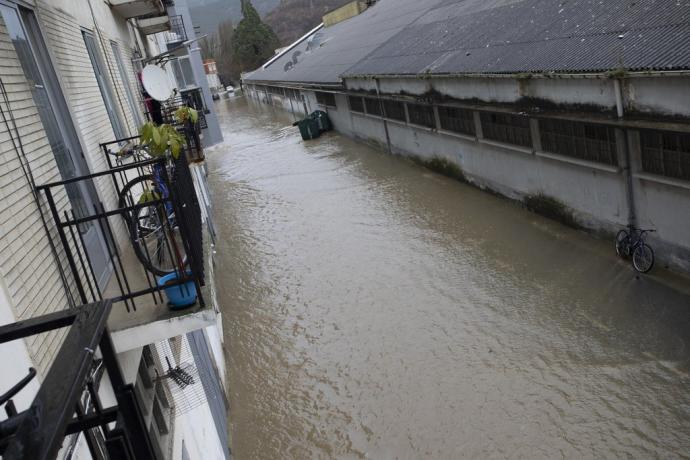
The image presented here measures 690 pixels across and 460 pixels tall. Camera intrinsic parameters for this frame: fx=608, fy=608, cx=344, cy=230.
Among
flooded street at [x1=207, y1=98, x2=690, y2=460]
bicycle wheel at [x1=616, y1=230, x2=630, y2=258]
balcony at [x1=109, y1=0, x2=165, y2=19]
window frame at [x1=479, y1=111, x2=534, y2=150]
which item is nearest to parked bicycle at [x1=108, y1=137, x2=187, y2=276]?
flooded street at [x1=207, y1=98, x2=690, y2=460]

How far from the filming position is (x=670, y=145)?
342 inches

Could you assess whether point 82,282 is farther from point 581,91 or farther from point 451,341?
point 581,91

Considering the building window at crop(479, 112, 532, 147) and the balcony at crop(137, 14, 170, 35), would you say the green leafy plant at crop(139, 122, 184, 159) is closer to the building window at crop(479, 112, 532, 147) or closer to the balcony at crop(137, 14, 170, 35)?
the building window at crop(479, 112, 532, 147)

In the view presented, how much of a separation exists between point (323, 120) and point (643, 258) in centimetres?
2141

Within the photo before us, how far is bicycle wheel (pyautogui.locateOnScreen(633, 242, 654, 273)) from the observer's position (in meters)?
8.97

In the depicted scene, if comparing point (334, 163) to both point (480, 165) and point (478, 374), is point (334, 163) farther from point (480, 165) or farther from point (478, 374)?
point (478, 374)

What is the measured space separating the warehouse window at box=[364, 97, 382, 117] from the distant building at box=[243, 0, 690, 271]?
120cm

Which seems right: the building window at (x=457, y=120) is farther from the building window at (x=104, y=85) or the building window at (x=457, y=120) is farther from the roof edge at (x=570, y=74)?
the building window at (x=104, y=85)

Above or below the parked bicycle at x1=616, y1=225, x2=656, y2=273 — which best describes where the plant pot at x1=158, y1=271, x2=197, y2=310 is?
above

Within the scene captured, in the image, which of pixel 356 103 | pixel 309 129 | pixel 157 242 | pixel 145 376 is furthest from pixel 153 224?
pixel 309 129

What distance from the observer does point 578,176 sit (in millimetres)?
10859

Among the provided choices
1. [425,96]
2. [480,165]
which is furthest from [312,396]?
[425,96]

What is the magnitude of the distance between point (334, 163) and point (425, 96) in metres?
6.34

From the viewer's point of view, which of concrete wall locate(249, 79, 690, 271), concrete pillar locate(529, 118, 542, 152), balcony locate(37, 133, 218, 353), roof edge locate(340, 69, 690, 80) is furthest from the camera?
concrete pillar locate(529, 118, 542, 152)
